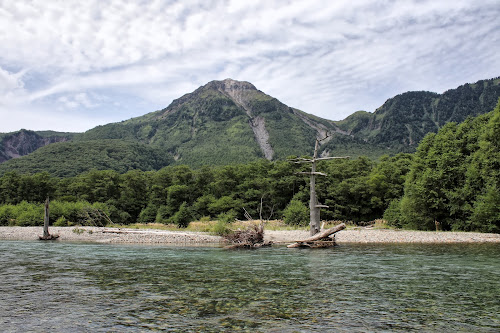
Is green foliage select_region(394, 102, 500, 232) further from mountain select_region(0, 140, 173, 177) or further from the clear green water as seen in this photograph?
mountain select_region(0, 140, 173, 177)

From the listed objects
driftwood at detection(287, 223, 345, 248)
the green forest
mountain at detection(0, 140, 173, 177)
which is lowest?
driftwood at detection(287, 223, 345, 248)

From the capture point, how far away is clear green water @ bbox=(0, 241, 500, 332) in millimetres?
8695

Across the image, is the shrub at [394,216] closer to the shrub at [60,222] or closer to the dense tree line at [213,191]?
the dense tree line at [213,191]

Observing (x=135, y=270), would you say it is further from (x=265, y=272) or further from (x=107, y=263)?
(x=265, y=272)

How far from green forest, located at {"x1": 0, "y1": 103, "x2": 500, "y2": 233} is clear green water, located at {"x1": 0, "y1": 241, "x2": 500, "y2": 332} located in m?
19.7

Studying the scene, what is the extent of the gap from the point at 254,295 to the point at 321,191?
53.6m

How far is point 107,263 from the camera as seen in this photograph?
1984 centimetres

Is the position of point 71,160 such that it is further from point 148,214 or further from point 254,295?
point 254,295

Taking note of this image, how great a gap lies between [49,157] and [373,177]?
15051 cm

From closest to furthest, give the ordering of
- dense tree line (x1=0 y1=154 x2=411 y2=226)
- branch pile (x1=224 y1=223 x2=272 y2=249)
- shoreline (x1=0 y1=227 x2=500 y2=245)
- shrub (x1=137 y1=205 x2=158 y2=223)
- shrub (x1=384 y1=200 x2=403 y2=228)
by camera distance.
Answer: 1. branch pile (x1=224 y1=223 x2=272 y2=249)
2. shoreline (x1=0 y1=227 x2=500 y2=245)
3. shrub (x1=384 y1=200 x2=403 y2=228)
4. dense tree line (x1=0 y1=154 x2=411 y2=226)
5. shrub (x1=137 y1=205 x2=158 y2=223)

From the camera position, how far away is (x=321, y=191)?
6381 cm

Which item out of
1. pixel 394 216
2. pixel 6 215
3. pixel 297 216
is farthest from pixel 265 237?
pixel 6 215

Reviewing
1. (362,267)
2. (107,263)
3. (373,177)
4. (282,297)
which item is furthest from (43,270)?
(373,177)

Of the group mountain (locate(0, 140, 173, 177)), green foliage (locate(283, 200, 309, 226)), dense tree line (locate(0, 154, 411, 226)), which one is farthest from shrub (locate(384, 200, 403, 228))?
mountain (locate(0, 140, 173, 177))
